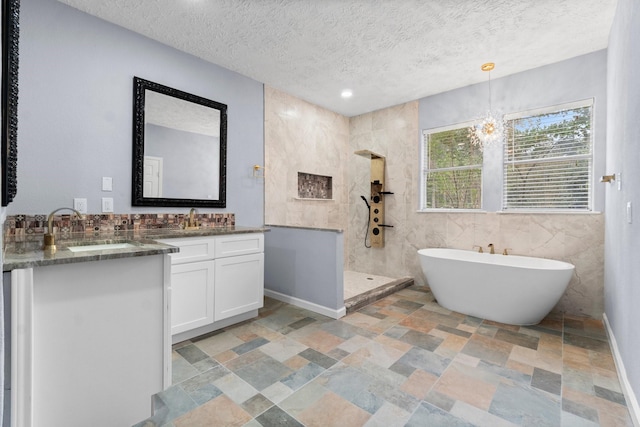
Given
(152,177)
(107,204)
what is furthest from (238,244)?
(107,204)

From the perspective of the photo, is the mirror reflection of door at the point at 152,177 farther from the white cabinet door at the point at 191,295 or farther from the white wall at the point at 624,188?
the white wall at the point at 624,188

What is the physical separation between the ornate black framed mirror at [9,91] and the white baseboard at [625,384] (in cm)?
335

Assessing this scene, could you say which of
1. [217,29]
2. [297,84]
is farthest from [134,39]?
[297,84]

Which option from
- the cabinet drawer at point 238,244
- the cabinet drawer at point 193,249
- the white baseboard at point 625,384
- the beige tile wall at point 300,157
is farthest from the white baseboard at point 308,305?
the white baseboard at point 625,384

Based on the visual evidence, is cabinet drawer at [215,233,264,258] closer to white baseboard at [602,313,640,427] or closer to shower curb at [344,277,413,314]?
shower curb at [344,277,413,314]

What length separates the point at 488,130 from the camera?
10.5 ft

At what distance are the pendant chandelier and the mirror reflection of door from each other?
3.30m

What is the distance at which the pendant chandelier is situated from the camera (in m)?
3.22

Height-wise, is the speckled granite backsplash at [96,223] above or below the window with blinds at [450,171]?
below

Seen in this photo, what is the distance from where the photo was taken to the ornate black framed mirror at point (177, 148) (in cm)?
275

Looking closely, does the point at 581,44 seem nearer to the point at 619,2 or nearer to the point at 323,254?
the point at 619,2

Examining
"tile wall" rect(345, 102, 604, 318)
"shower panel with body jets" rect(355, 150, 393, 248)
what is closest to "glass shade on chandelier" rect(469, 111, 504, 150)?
"tile wall" rect(345, 102, 604, 318)

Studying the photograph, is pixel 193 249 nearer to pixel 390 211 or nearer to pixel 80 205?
pixel 80 205

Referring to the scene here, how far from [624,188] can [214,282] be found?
3.08m
